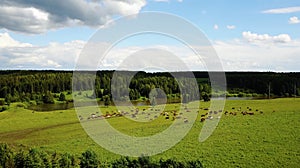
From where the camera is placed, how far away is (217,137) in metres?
33.8

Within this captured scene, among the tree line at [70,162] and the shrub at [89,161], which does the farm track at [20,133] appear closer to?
the tree line at [70,162]

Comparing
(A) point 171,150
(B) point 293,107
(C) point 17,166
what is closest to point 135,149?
(A) point 171,150

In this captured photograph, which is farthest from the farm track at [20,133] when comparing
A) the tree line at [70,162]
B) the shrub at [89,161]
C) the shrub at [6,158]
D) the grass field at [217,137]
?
the shrub at [89,161]

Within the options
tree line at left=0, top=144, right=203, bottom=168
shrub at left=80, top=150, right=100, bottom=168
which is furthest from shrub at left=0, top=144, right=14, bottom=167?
shrub at left=80, top=150, right=100, bottom=168

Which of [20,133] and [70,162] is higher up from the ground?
[70,162]

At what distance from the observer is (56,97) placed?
315 feet

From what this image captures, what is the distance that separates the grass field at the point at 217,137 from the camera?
2683 centimetres

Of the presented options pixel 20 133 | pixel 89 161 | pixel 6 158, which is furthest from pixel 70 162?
pixel 20 133

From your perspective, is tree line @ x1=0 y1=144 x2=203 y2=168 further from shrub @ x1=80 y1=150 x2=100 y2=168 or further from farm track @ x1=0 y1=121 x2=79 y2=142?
farm track @ x1=0 y1=121 x2=79 y2=142

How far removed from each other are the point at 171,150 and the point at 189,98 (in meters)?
32.5

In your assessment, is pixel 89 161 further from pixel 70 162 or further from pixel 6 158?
A: pixel 6 158

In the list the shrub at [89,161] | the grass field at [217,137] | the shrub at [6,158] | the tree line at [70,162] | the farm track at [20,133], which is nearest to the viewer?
the tree line at [70,162]

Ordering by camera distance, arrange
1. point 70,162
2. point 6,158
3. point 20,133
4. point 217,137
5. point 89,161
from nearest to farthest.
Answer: point 89,161
point 70,162
point 6,158
point 217,137
point 20,133

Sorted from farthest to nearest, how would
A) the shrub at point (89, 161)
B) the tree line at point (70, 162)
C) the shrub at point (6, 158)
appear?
1. the shrub at point (6, 158)
2. the shrub at point (89, 161)
3. the tree line at point (70, 162)
